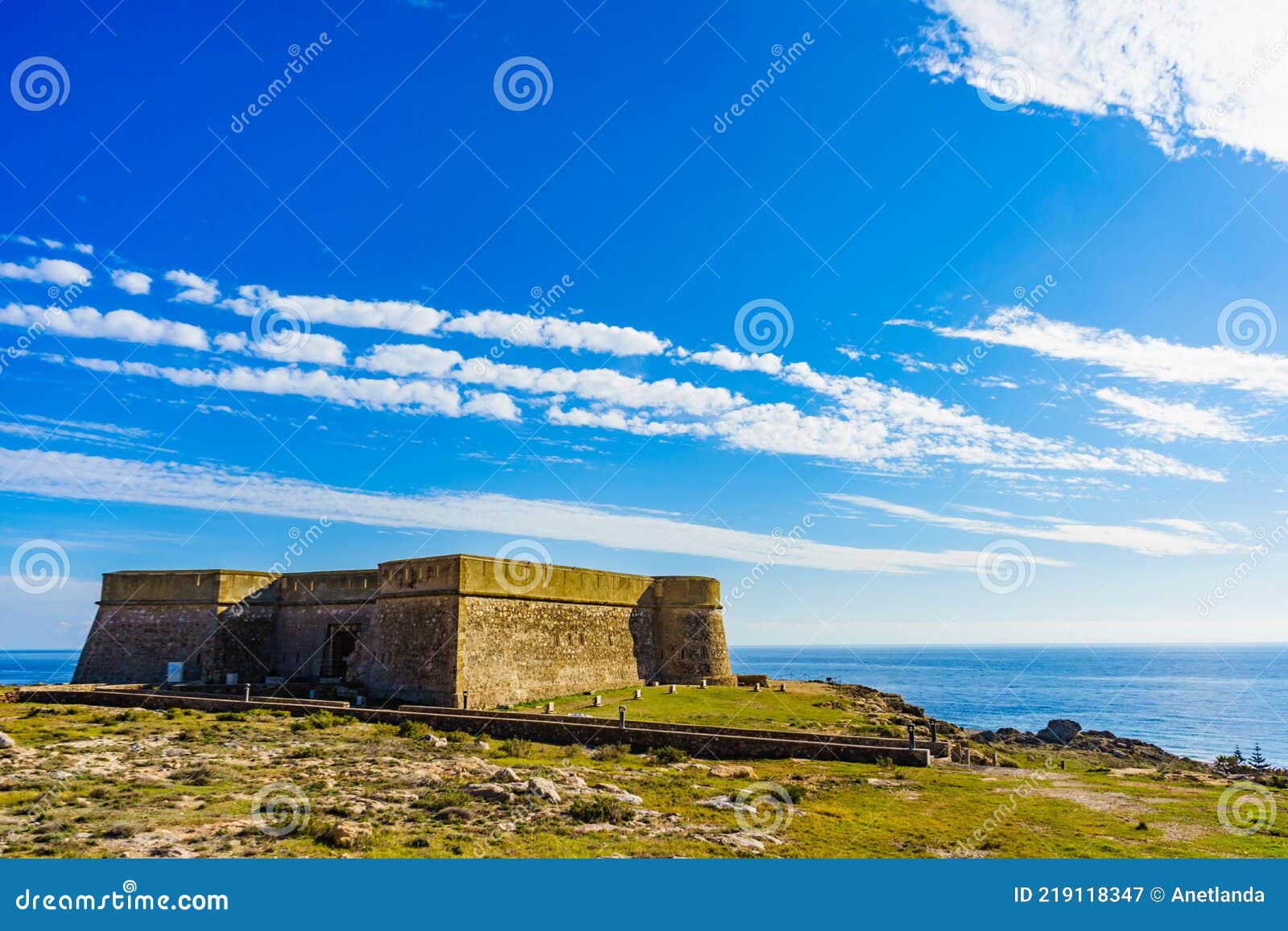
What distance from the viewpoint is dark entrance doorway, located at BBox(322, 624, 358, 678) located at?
32.0 metres

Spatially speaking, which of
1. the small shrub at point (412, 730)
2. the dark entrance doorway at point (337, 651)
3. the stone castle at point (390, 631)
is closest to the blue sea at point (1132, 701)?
the stone castle at point (390, 631)

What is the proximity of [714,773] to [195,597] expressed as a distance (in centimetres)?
2535

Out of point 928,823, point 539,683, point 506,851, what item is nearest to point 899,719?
point 539,683

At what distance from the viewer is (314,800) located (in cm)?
1272

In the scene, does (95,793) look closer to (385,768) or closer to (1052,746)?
(385,768)

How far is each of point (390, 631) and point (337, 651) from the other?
4.72 metres

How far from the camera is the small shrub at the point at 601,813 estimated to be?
40.2ft
